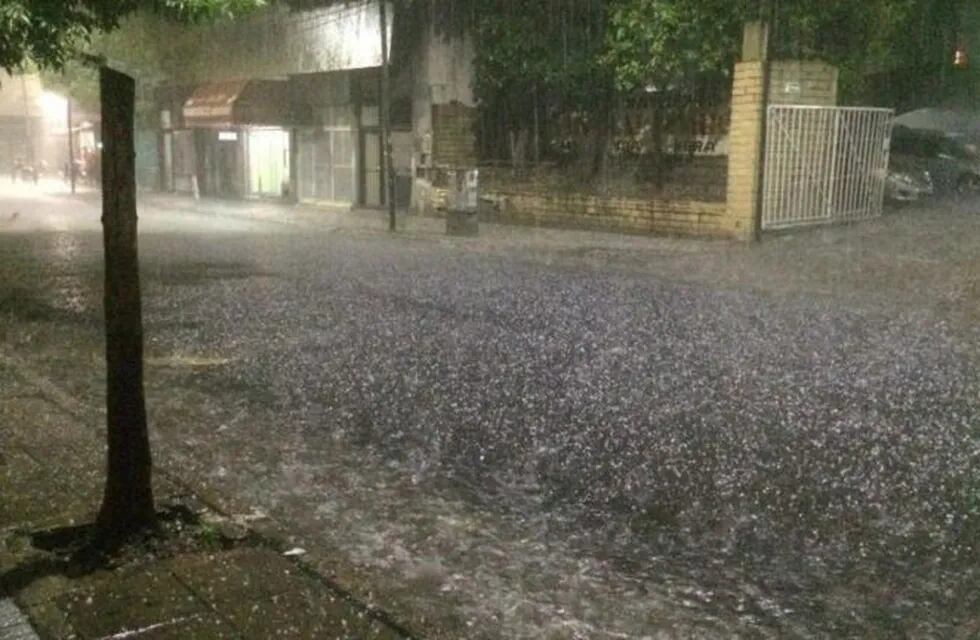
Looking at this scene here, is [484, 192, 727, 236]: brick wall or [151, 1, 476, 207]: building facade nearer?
[484, 192, 727, 236]: brick wall

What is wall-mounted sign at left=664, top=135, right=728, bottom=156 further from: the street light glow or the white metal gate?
the street light glow

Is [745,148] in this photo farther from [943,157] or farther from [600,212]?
[943,157]

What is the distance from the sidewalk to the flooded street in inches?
A: 10.5

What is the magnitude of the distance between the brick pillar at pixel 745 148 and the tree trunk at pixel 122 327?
1372cm

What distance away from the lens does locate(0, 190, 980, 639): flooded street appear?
13.5 ft

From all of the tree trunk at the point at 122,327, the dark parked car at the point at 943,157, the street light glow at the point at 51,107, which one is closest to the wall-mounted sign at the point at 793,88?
the dark parked car at the point at 943,157

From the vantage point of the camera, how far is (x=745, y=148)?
16.8 metres

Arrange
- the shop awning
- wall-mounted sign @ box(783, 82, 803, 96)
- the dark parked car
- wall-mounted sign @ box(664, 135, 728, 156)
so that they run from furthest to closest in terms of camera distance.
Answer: the shop awning → the dark parked car → wall-mounted sign @ box(664, 135, 728, 156) → wall-mounted sign @ box(783, 82, 803, 96)

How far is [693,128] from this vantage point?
19.5 m

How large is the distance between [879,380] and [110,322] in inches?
227

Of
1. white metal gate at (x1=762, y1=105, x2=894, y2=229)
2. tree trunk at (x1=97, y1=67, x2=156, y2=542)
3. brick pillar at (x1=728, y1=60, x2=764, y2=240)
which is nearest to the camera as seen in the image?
tree trunk at (x1=97, y1=67, x2=156, y2=542)

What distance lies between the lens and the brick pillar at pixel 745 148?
1655 cm

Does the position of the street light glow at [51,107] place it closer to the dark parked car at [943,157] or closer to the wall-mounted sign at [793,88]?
the dark parked car at [943,157]

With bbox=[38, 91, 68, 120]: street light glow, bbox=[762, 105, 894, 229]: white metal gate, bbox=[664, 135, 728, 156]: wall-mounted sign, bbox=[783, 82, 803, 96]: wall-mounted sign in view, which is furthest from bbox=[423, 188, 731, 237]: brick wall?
bbox=[38, 91, 68, 120]: street light glow
